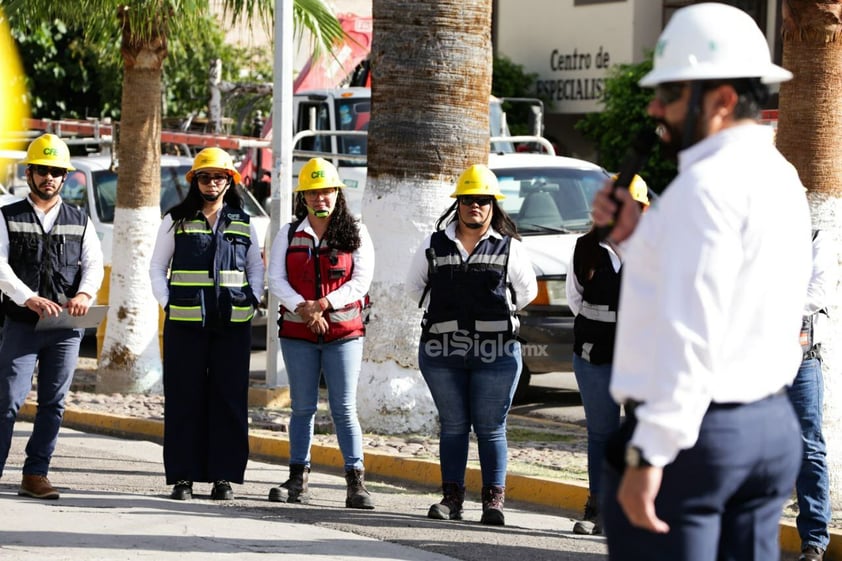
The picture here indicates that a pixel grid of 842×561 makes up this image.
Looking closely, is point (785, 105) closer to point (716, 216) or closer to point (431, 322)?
point (431, 322)

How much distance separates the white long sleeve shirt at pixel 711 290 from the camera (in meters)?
3.21

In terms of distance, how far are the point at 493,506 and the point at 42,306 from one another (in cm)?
261

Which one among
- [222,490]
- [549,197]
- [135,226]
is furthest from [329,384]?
[549,197]

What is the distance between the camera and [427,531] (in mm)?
7426

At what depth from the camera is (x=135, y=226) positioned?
12.6 meters

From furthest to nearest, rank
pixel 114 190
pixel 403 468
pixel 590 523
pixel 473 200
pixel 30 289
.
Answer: pixel 114 190
pixel 403 468
pixel 30 289
pixel 473 200
pixel 590 523

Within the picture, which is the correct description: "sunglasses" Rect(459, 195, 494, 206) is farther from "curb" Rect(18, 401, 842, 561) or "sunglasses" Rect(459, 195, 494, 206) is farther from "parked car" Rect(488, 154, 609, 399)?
"parked car" Rect(488, 154, 609, 399)

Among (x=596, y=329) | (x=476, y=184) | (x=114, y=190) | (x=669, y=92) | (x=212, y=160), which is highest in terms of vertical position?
(x=669, y=92)

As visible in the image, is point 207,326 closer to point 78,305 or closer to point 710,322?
point 78,305

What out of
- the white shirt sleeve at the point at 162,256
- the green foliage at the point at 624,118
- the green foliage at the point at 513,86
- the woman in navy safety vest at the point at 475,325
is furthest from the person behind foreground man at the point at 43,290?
the green foliage at the point at 513,86

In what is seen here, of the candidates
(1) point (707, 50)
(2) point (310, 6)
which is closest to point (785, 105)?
(1) point (707, 50)

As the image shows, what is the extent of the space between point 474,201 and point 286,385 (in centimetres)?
469

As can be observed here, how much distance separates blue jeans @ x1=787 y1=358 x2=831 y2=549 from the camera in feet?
22.2

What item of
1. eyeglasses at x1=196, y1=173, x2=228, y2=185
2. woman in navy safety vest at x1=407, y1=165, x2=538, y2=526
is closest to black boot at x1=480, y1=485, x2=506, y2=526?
woman in navy safety vest at x1=407, y1=165, x2=538, y2=526
